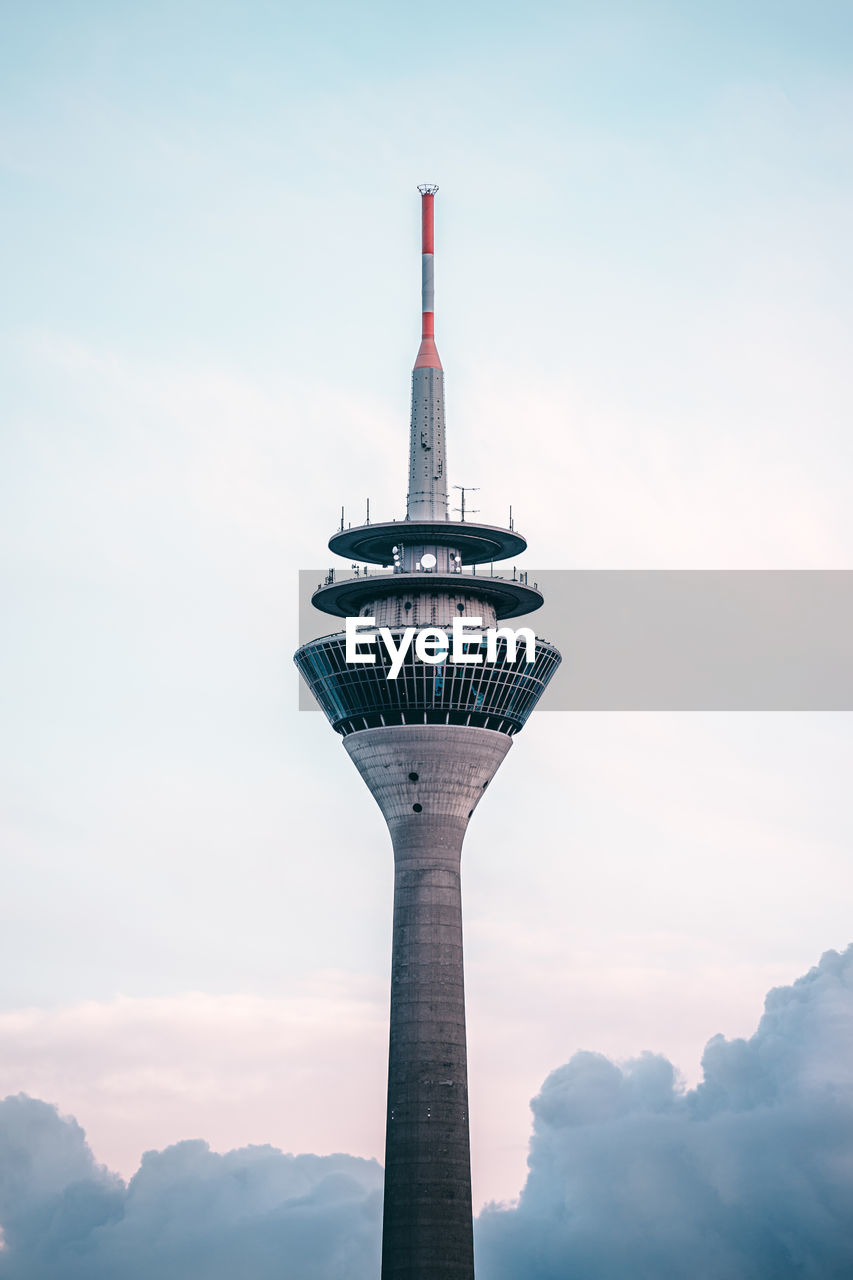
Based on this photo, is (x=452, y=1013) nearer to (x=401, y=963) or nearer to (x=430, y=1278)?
(x=401, y=963)

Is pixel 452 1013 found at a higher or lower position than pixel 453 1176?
higher

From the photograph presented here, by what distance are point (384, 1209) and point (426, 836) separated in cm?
3092

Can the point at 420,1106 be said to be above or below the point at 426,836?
below

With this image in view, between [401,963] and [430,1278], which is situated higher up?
[401,963]

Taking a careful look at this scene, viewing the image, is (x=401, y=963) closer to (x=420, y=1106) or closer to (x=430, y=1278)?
(x=420, y=1106)

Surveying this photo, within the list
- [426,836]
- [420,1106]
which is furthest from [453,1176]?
[426,836]

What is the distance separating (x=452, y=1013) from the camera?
649 ft

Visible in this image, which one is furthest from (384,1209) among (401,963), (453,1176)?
(401,963)

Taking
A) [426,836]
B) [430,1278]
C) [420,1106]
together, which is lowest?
[430,1278]

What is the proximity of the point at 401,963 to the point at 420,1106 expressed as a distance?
1206 cm

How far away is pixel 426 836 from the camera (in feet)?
656

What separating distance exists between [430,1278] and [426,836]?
118ft

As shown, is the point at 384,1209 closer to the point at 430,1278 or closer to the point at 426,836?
the point at 430,1278

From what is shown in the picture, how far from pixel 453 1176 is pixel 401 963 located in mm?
17993
